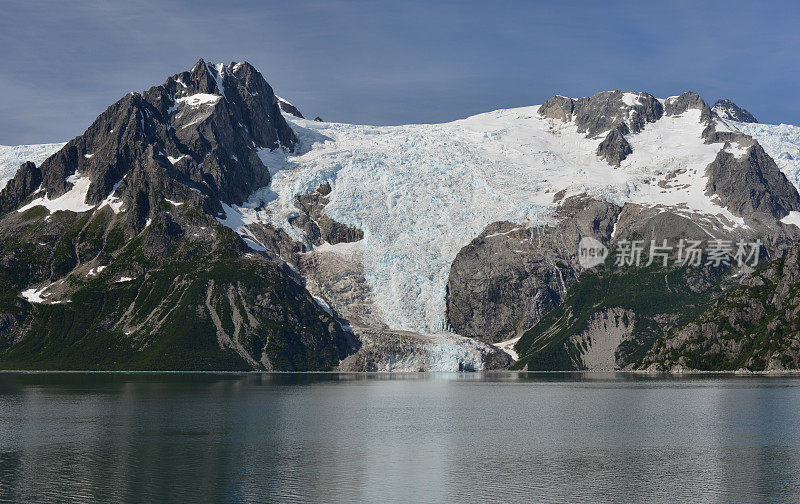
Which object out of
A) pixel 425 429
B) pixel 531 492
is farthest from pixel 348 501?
pixel 425 429

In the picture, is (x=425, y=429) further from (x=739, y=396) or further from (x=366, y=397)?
(x=739, y=396)

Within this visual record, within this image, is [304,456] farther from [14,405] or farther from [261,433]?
[14,405]

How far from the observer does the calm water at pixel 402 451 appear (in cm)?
8150

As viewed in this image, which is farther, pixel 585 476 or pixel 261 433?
pixel 261 433

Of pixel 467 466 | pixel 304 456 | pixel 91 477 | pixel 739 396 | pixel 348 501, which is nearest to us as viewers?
pixel 348 501

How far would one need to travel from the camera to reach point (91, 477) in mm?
87875

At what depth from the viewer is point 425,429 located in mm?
128625

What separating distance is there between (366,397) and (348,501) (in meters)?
116

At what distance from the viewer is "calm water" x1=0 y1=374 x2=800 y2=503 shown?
81.5 meters

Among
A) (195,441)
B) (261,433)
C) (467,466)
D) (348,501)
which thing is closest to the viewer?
(348,501)

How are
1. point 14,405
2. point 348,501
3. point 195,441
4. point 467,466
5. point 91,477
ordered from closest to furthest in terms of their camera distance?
point 348,501 → point 91,477 → point 467,466 → point 195,441 → point 14,405

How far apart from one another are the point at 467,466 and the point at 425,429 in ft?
113

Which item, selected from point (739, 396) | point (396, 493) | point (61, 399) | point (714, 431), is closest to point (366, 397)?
point (61, 399)

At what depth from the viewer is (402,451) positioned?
106 meters
